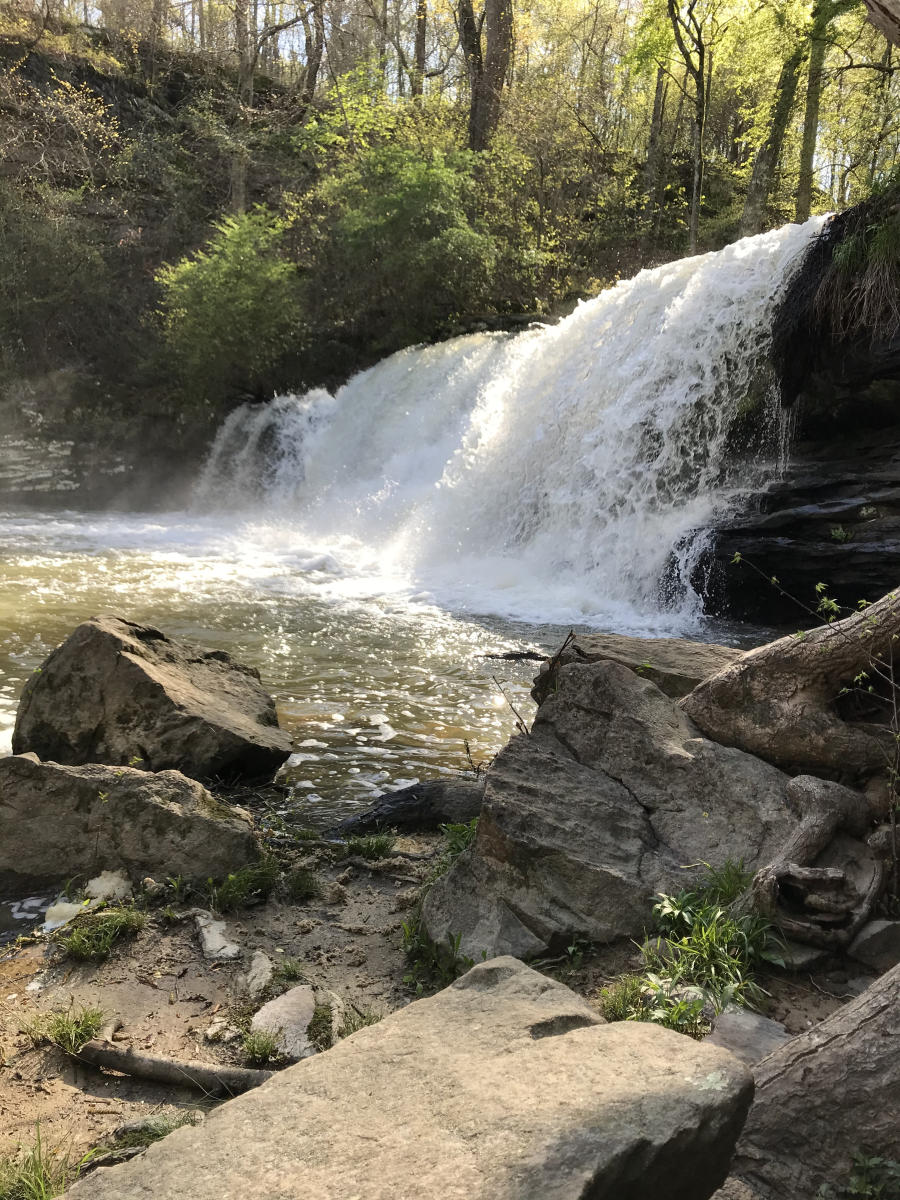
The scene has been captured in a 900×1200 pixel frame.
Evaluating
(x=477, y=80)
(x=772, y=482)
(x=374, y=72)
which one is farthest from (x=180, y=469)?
(x=772, y=482)

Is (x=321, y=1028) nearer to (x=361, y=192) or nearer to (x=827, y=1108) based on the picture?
(x=827, y=1108)

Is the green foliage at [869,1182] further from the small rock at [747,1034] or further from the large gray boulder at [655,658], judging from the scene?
the large gray boulder at [655,658]

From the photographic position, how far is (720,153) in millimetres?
24234

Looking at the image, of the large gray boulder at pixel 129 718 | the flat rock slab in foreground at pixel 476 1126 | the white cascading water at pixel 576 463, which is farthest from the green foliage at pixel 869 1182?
the white cascading water at pixel 576 463

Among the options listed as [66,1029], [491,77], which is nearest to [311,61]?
[491,77]

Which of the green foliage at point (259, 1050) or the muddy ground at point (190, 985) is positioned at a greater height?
the green foliage at point (259, 1050)

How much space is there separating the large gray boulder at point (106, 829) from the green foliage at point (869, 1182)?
9.05 ft

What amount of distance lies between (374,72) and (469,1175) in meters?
21.6

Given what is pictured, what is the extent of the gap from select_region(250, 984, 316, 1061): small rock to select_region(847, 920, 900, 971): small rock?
71.9 inches

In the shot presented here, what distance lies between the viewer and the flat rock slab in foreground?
5.42ft

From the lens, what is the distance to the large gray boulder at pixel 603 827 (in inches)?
131

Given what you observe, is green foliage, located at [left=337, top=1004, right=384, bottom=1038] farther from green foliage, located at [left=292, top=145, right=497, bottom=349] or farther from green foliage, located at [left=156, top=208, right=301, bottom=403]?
green foliage, located at [left=156, top=208, right=301, bottom=403]

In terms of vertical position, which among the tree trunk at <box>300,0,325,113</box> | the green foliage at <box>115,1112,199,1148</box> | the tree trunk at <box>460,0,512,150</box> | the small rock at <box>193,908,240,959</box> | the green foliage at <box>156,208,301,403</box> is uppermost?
the tree trunk at <box>300,0,325,113</box>

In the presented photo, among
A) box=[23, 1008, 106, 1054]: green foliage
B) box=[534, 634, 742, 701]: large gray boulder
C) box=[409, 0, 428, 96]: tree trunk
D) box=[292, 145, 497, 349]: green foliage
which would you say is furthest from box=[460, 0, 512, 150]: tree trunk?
box=[23, 1008, 106, 1054]: green foliage
